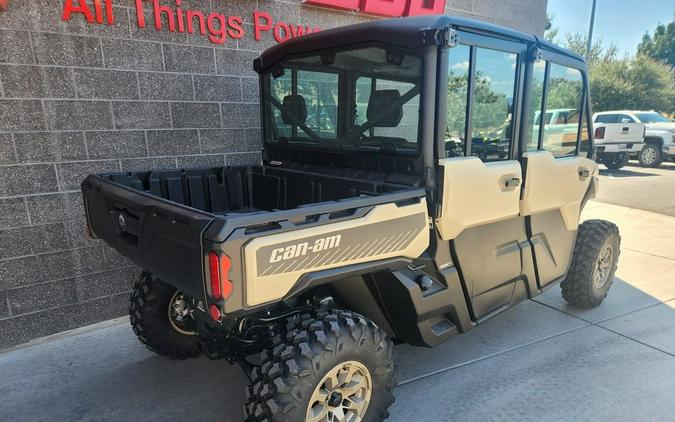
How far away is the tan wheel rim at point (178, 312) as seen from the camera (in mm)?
3242

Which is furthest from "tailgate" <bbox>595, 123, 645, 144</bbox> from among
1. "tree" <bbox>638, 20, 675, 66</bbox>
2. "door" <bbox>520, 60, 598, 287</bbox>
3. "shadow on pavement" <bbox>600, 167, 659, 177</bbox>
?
"tree" <bbox>638, 20, 675, 66</bbox>

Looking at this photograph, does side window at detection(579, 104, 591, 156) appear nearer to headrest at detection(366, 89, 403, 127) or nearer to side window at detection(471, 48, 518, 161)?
side window at detection(471, 48, 518, 161)

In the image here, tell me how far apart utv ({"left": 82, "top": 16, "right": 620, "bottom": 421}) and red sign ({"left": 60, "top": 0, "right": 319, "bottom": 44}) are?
47.6 inches

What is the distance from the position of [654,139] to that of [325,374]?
17.1 m

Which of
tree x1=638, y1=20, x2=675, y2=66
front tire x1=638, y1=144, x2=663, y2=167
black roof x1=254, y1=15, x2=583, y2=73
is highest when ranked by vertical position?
tree x1=638, y1=20, x2=675, y2=66

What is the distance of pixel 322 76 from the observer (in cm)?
310

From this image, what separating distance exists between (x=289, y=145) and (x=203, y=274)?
1.78 metres

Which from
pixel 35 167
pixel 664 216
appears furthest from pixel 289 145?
pixel 664 216

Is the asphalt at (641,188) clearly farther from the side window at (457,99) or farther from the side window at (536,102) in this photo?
the side window at (457,99)

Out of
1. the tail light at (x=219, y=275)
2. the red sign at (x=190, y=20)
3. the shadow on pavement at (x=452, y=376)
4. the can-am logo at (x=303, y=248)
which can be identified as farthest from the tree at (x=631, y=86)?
the tail light at (x=219, y=275)

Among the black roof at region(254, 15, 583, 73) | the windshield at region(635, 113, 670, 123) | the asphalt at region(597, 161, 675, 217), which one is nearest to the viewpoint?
the black roof at region(254, 15, 583, 73)

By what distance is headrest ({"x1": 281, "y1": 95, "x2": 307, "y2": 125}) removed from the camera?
3.29 meters

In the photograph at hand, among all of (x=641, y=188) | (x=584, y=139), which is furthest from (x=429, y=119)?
(x=641, y=188)

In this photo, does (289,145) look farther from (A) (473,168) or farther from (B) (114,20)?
(B) (114,20)
